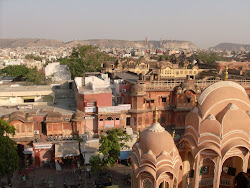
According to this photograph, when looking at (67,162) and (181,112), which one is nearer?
(67,162)

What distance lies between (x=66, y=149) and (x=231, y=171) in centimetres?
1258

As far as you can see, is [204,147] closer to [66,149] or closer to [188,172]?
[188,172]

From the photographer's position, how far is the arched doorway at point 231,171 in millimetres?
13683

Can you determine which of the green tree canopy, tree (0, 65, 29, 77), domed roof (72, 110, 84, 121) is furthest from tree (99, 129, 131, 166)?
tree (0, 65, 29, 77)

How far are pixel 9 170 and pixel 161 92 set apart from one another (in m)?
16.0

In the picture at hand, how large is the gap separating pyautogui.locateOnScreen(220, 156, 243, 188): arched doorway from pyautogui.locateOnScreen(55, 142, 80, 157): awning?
36.5 feet

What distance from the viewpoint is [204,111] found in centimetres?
1320

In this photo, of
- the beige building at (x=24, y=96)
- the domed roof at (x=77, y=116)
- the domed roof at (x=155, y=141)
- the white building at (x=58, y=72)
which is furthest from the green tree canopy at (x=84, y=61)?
the domed roof at (x=155, y=141)

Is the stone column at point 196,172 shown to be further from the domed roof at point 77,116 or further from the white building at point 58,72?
the white building at point 58,72

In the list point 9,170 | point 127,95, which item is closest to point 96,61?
point 127,95

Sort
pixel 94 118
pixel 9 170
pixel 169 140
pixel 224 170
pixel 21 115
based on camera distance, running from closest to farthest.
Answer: pixel 169 140 < pixel 224 170 < pixel 9 170 < pixel 21 115 < pixel 94 118

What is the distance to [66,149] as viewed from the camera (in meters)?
20.3

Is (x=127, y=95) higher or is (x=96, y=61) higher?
(x=96, y=61)

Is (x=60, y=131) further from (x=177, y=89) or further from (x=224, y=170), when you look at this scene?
(x=224, y=170)
